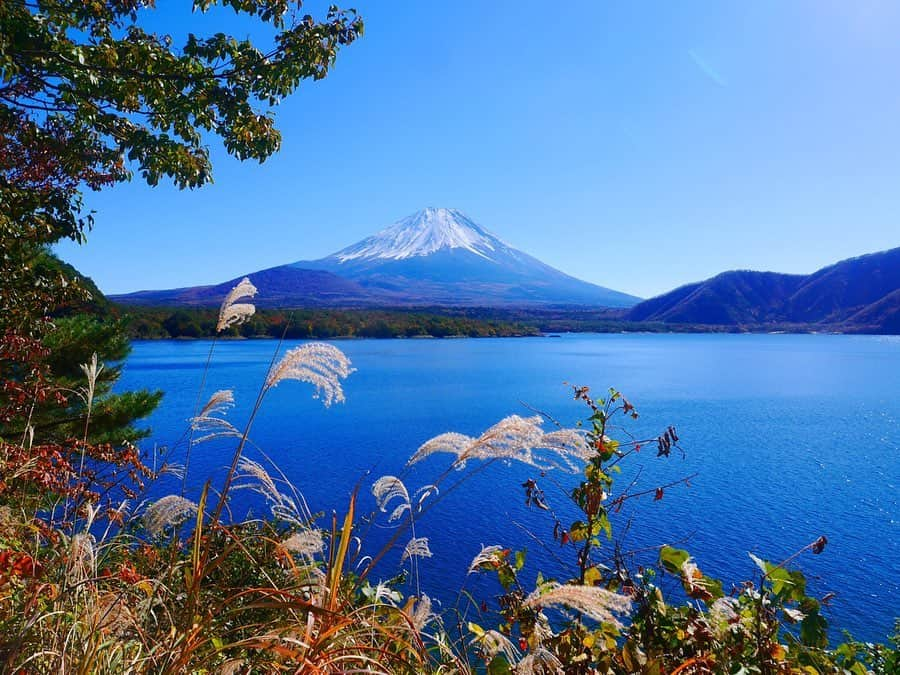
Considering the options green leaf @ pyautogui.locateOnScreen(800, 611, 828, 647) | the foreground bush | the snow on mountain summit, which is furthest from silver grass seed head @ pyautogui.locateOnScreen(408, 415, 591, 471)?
the snow on mountain summit

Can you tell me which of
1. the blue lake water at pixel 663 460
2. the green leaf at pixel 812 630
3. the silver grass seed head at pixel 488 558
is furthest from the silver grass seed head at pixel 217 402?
the green leaf at pixel 812 630

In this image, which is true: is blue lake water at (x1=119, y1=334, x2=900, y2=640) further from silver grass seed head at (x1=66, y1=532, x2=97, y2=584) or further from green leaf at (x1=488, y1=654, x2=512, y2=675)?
silver grass seed head at (x1=66, y1=532, x2=97, y2=584)

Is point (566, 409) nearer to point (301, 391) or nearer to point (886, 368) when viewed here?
point (301, 391)

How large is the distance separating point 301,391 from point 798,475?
759 inches

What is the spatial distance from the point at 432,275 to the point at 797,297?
93733 millimetres

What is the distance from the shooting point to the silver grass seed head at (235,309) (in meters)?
Result: 1.79

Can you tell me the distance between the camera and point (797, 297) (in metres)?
101

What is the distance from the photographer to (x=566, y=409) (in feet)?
61.7

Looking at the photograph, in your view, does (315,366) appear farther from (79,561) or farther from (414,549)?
(79,561)

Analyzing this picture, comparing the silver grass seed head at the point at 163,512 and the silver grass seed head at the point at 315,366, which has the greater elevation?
the silver grass seed head at the point at 315,366

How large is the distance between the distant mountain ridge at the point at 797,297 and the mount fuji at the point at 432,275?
3492 cm

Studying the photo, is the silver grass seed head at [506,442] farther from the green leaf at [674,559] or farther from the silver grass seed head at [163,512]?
the silver grass seed head at [163,512]

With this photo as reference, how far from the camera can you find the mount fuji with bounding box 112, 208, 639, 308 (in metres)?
117

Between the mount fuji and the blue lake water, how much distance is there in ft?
270
